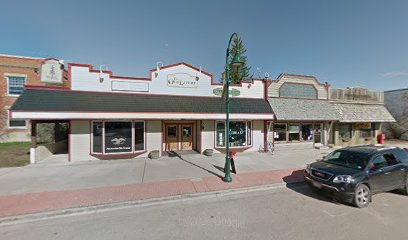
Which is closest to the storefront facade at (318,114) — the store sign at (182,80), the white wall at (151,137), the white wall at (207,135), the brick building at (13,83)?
the white wall at (151,137)

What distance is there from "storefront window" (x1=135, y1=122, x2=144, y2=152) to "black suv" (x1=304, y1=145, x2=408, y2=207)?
930 centimetres

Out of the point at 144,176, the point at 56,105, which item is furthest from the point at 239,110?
the point at 56,105

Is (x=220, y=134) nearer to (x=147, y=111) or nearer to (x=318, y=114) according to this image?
(x=147, y=111)

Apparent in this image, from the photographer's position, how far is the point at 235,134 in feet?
44.3

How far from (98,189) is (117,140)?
5057 millimetres

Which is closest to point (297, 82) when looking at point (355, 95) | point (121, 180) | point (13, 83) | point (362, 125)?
point (355, 95)

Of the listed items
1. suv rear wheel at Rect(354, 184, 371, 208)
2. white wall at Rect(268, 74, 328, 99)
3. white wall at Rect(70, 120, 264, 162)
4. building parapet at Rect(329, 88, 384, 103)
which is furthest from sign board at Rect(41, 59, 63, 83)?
building parapet at Rect(329, 88, 384, 103)

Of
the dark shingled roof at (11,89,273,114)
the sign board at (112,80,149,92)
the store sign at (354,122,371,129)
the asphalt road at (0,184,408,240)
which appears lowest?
the asphalt road at (0,184,408,240)

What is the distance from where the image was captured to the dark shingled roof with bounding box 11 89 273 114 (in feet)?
31.1

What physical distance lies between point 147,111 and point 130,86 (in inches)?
81.5

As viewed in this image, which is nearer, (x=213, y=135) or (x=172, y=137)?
(x=213, y=135)

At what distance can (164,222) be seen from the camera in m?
4.74

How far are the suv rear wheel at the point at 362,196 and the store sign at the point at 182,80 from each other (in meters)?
9.79

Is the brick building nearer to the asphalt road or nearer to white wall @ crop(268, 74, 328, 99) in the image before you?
the asphalt road
